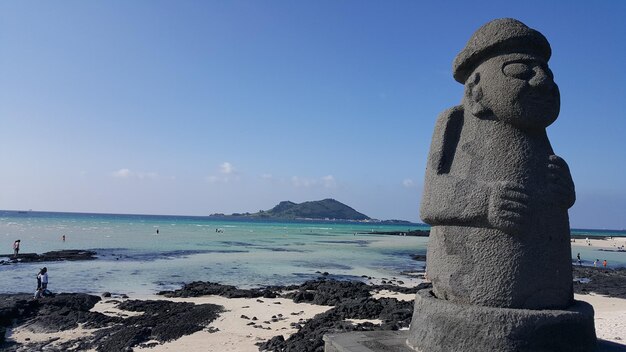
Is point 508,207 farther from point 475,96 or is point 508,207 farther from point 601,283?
point 601,283

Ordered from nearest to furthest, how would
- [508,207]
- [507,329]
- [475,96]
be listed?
[507,329] → [508,207] → [475,96]

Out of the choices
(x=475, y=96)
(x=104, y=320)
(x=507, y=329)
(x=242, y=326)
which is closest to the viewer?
(x=507, y=329)

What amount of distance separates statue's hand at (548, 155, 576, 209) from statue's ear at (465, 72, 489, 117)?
0.72 metres

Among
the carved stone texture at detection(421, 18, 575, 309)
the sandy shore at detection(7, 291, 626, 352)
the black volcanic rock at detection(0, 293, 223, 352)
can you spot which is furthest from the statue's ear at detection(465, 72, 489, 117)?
the black volcanic rock at detection(0, 293, 223, 352)

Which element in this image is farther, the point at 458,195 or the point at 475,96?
the point at 475,96

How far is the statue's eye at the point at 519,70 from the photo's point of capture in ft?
13.9

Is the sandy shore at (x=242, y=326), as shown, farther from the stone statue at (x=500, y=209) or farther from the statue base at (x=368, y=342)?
the stone statue at (x=500, y=209)

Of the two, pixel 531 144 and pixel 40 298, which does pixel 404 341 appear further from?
pixel 40 298

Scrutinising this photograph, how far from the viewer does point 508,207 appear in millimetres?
3984

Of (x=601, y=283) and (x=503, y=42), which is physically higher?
(x=503, y=42)

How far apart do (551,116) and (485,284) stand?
1606mm

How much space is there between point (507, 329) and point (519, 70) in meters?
2.19

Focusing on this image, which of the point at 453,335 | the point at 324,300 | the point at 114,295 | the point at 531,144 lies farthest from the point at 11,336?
the point at 531,144

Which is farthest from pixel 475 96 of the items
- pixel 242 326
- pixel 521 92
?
pixel 242 326
